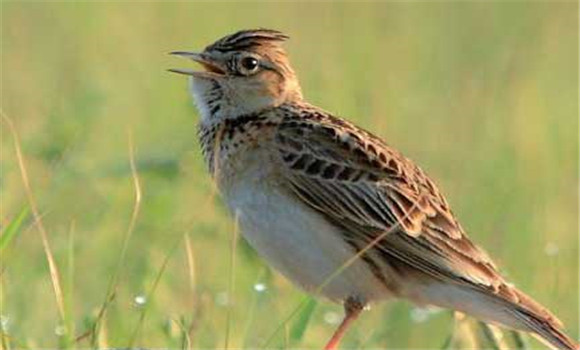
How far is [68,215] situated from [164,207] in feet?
2.78

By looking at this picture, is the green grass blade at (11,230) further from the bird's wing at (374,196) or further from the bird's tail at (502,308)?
the bird's tail at (502,308)

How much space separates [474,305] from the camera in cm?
862

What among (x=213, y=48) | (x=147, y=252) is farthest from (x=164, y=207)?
(x=213, y=48)

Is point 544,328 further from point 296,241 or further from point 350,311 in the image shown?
point 296,241

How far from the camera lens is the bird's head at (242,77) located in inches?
361

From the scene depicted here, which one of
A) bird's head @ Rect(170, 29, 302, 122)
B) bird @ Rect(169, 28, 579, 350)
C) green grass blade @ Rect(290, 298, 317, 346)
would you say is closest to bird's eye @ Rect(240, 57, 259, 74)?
bird's head @ Rect(170, 29, 302, 122)

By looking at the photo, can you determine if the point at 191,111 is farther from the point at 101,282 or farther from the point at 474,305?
the point at 474,305

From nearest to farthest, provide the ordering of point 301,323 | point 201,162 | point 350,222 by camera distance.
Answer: point 301,323 → point 350,222 → point 201,162

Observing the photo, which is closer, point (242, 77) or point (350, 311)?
point (350, 311)

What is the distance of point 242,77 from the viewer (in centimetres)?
927

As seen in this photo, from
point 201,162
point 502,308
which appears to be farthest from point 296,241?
point 201,162

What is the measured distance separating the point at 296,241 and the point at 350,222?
0.96 feet

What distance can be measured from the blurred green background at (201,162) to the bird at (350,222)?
282mm

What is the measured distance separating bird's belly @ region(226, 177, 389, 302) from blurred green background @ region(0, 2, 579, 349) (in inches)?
8.1
